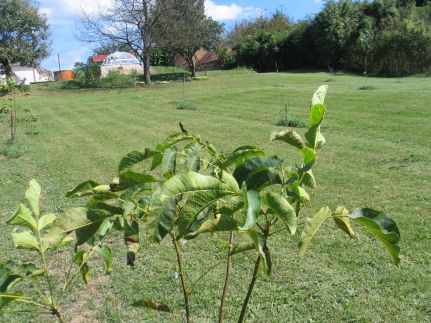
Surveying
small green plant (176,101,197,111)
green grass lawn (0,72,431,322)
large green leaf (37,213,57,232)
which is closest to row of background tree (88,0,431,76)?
small green plant (176,101,197,111)

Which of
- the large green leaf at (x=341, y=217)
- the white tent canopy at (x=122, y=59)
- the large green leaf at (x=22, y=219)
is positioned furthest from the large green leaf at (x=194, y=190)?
the white tent canopy at (x=122, y=59)

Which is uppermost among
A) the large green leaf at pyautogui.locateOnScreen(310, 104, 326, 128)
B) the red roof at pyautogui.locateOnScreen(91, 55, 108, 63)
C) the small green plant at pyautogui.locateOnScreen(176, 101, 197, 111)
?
the red roof at pyautogui.locateOnScreen(91, 55, 108, 63)

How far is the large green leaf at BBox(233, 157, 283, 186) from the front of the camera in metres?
0.85

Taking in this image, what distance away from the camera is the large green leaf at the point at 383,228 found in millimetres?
→ 821

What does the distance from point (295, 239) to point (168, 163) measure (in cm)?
341

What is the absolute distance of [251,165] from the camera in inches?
33.7

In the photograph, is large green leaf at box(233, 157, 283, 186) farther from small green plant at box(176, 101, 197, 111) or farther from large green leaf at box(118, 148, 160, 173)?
small green plant at box(176, 101, 197, 111)

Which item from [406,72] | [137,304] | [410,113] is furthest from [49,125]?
[406,72]

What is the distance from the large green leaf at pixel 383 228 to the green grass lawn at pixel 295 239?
30 cm

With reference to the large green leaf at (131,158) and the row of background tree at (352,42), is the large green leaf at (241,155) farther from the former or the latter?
the row of background tree at (352,42)

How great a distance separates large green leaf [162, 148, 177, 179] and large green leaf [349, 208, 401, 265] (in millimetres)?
398

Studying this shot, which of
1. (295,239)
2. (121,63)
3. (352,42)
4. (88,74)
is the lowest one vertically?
(295,239)

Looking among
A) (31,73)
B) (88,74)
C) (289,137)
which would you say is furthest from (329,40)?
(31,73)

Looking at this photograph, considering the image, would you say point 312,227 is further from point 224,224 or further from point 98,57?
point 98,57
